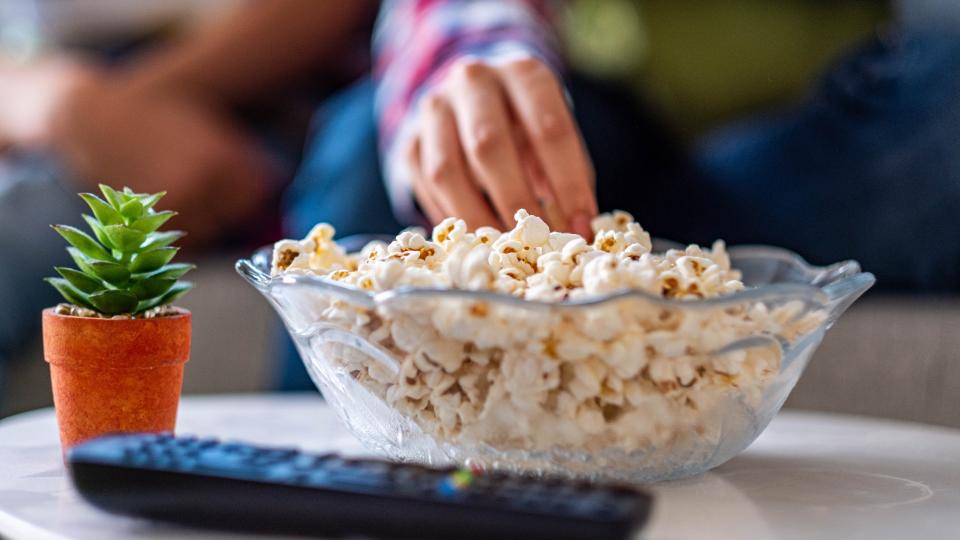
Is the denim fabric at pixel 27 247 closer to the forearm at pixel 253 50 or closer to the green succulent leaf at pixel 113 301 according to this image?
the forearm at pixel 253 50

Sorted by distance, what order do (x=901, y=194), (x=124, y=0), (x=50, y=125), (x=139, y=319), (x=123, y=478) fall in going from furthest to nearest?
(x=124, y=0) < (x=50, y=125) < (x=901, y=194) < (x=139, y=319) < (x=123, y=478)

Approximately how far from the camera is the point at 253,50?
1.70 meters

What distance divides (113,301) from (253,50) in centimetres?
116

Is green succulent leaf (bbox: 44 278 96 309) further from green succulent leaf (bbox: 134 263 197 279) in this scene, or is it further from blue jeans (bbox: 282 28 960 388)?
blue jeans (bbox: 282 28 960 388)

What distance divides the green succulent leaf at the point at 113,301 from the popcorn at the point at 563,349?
115 mm

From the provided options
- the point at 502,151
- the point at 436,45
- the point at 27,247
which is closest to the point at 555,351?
the point at 502,151

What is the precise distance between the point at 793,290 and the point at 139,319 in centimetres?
35

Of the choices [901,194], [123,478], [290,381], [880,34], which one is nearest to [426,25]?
[290,381]

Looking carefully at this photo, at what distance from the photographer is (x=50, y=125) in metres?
1.54

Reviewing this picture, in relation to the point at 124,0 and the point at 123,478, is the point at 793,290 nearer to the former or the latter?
the point at 123,478

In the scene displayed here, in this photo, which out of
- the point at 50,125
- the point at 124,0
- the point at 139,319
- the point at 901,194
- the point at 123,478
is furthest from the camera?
the point at 124,0

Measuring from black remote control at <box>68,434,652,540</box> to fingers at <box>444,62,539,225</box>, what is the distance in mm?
271

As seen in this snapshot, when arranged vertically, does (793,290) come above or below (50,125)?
below

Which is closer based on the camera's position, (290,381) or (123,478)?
(123,478)
